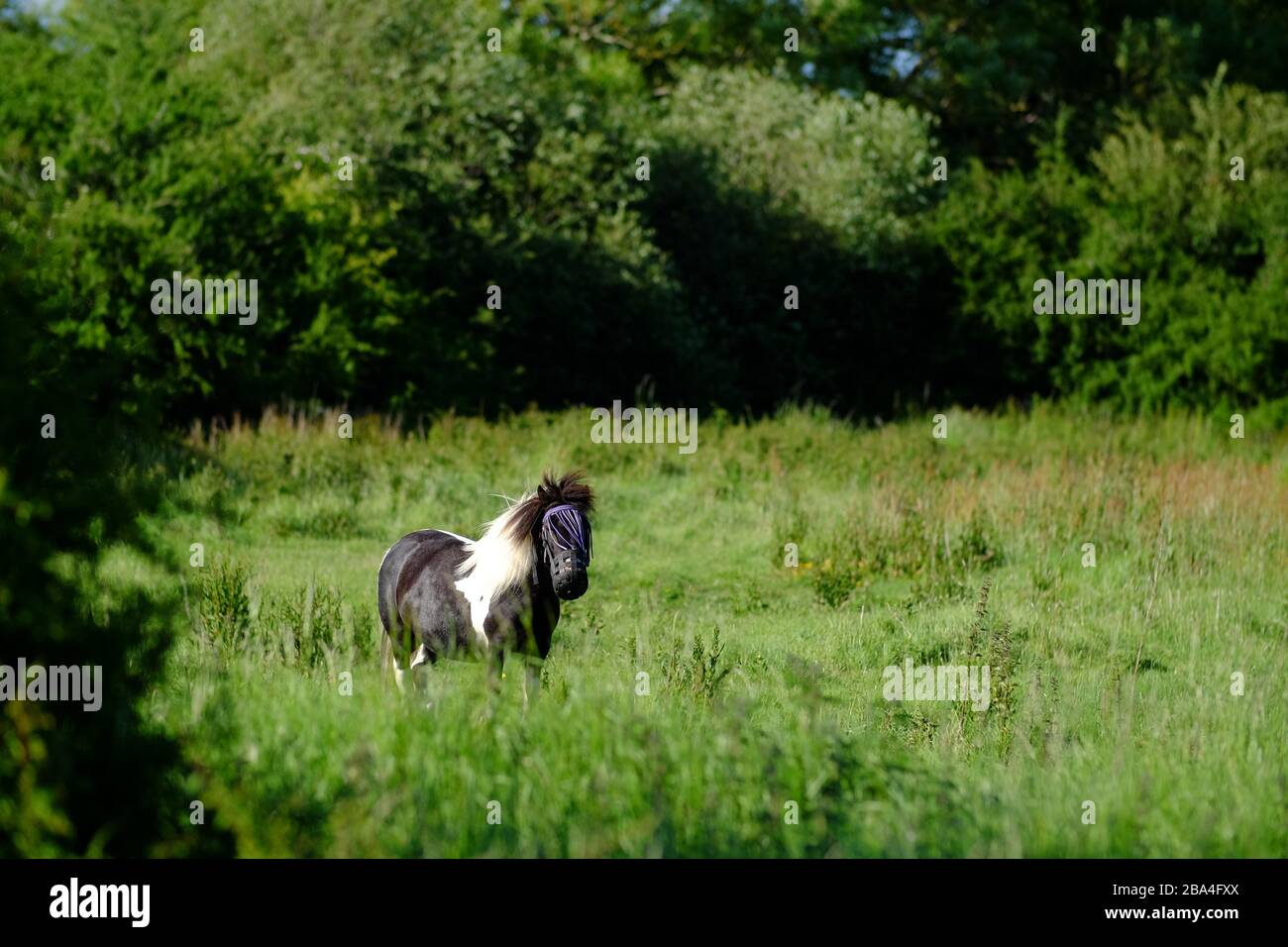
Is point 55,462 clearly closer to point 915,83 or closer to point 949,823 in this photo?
point 949,823

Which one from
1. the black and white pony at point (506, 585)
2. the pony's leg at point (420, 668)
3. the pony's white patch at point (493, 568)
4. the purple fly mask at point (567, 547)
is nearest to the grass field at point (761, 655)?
the pony's leg at point (420, 668)

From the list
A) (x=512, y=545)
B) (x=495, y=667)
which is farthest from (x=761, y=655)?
(x=512, y=545)

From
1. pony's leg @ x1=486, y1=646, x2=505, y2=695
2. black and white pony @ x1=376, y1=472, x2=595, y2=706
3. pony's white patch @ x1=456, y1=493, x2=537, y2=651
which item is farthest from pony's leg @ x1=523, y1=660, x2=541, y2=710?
pony's white patch @ x1=456, y1=493, x2=537, y2=651

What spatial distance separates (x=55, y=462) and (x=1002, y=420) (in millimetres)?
21108

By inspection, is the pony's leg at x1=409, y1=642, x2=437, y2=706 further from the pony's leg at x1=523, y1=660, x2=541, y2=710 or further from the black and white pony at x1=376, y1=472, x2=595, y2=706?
the pony's leg at x1=523, y1=660, x2=541, y2=710

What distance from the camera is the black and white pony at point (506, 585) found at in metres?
7.22

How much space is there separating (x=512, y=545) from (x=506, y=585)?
21 cm

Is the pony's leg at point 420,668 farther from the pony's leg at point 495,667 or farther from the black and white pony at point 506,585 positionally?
the pony's leg at point 495,667

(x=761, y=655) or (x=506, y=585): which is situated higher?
(x=506, y=585)

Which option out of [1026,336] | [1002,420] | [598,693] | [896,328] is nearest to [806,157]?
[896,328]

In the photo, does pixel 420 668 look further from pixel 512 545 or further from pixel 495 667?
pixel 512 545

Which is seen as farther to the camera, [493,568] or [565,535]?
[493,568]

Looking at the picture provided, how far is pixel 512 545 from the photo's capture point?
7.39 metres

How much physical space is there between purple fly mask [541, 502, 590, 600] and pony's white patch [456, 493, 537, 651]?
0.44 ft
